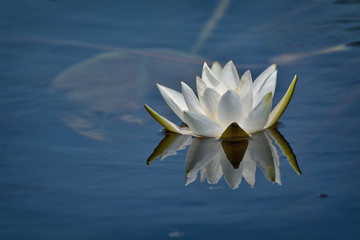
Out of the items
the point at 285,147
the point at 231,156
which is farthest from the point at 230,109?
the point at 285,147

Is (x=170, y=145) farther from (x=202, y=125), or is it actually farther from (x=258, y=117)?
(x=258, y=117)

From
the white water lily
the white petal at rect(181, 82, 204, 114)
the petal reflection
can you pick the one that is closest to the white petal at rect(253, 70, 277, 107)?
the white water lily

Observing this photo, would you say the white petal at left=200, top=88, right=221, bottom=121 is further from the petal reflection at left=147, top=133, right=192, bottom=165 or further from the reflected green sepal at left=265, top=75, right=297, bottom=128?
the reflected green sepal at left=265, top=75, right=297, bottom=128

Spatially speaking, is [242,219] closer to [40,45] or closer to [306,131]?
[306,131]

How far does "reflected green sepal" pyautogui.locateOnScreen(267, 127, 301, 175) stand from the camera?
108 inches

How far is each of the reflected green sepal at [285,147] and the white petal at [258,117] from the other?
86 mm

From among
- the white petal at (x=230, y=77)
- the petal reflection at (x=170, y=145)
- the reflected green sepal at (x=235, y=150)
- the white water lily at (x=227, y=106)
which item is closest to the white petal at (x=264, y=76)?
the white water lily at (x=227, y=106)

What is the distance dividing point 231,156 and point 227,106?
0.92ft

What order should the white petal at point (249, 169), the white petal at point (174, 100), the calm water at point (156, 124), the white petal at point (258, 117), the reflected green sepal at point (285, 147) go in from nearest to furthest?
the calm water at point (156, 124), the white petal at point (249, 169), the reflected green sepal at point (285, 147), the white petal at point (258, 117), the white petal at point (174, 100)

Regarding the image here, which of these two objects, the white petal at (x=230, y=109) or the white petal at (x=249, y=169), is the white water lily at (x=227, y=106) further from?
the white petal at (x=249, y=169)

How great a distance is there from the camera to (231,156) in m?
2.86

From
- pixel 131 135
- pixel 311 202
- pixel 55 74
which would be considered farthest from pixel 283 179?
pixel 55 74

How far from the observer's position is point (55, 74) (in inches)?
163

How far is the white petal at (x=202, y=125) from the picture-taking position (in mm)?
2936
